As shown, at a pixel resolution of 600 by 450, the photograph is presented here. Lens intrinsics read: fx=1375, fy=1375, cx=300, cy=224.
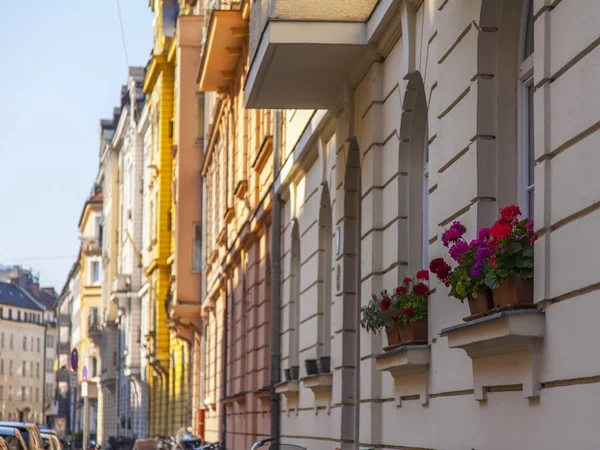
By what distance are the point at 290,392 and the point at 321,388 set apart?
288 cm

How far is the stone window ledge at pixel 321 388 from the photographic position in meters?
14.9

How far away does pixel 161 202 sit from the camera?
5009 centimetres

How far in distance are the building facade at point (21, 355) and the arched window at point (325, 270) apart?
12961 centimetres

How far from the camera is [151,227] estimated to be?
54938mm

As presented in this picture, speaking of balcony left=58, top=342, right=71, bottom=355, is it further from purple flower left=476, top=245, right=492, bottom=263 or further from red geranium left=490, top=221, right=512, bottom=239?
red geranium left=490, top=221, right=512, bottom=239

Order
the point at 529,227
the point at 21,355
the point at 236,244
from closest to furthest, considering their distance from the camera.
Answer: the point at 529,227
the point at 236,244
the point at 21,355

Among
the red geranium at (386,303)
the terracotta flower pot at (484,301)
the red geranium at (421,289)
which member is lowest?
the terracotta flower pot at (484,301)

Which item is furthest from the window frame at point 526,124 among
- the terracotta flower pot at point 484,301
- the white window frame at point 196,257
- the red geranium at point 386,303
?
the white window frame at point 196,257

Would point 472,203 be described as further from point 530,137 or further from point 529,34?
point 529,34

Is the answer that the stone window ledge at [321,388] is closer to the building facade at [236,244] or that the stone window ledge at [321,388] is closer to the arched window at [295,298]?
the arched window at [295,298]

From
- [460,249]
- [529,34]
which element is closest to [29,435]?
[529,34]

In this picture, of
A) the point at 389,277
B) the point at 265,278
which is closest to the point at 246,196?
Answer: the point at 265,278

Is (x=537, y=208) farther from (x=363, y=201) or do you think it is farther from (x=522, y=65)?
(x=363, y=201)

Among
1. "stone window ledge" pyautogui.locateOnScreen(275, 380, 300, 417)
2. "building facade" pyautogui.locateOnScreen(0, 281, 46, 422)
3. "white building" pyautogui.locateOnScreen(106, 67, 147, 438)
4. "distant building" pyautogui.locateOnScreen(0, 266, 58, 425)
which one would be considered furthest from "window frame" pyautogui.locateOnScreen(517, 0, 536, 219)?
"distant building" pyautogui.locateOnScreen(0, 266, 58, 425)
